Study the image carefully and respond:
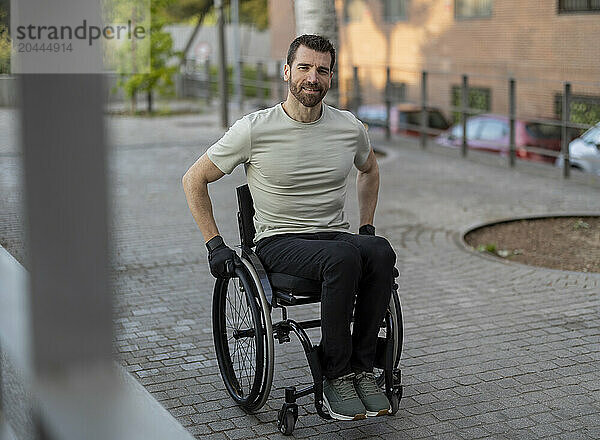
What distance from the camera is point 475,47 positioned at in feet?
79.8

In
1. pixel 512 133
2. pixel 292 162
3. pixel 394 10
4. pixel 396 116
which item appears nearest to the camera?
pixel 292 162

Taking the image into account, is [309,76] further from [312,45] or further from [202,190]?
[202,190]

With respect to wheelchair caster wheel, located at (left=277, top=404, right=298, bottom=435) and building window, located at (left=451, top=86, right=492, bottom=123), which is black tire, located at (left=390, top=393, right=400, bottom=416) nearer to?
wheelchair caster wheel, located at (left=277, top=404, right=298, bottom=435)

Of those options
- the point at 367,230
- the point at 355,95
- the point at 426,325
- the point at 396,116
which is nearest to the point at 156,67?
the point at 355,95

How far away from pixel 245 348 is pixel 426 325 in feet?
5.02

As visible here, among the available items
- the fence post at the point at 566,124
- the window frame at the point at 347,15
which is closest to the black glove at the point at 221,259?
the fence post at the point at 566,124

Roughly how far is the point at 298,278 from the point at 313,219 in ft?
1.32

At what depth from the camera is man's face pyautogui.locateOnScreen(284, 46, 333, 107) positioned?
13.1 feet

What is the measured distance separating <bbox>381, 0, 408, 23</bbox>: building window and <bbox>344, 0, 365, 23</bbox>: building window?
1190mm

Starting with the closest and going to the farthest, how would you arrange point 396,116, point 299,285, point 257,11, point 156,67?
point 299,285
point 396,116
point 156,67
point 257,11

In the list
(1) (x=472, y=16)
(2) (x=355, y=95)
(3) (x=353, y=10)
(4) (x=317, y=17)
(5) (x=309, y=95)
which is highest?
(3) (x=353, y=10)

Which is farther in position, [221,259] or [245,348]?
[245,348]

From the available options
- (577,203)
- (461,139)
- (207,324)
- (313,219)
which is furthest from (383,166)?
(313,219)

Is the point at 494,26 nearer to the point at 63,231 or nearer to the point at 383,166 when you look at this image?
the point at 383,166
